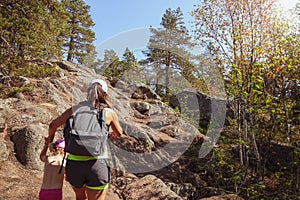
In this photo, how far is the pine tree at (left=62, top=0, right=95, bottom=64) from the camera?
24555 millimetres

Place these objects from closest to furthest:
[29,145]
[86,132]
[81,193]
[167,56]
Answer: [86,132] < [81,193] < [29,145] < [167,56]

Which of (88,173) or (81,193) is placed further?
(81,193)

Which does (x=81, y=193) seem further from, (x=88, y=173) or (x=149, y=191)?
(x=149, y=191)

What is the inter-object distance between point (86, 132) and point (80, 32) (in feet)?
83.6

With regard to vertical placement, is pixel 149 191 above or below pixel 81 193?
below

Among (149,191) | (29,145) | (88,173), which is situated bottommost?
(149,191)

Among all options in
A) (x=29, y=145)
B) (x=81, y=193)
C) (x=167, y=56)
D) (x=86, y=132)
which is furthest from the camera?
(x=167, y=56)

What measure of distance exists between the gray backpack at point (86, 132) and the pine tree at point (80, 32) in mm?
23593

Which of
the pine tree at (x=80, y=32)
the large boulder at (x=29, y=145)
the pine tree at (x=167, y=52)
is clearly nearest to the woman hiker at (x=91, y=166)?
the large boulder at (x=29, y=145)

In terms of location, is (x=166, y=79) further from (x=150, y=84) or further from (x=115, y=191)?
(x=115, y=191)

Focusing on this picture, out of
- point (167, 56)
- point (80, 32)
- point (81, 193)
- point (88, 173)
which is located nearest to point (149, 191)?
point (81, 193)

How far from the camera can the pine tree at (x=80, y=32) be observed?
2455 centimetres

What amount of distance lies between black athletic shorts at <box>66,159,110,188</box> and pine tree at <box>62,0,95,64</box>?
23.7 meters

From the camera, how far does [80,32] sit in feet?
82.7
